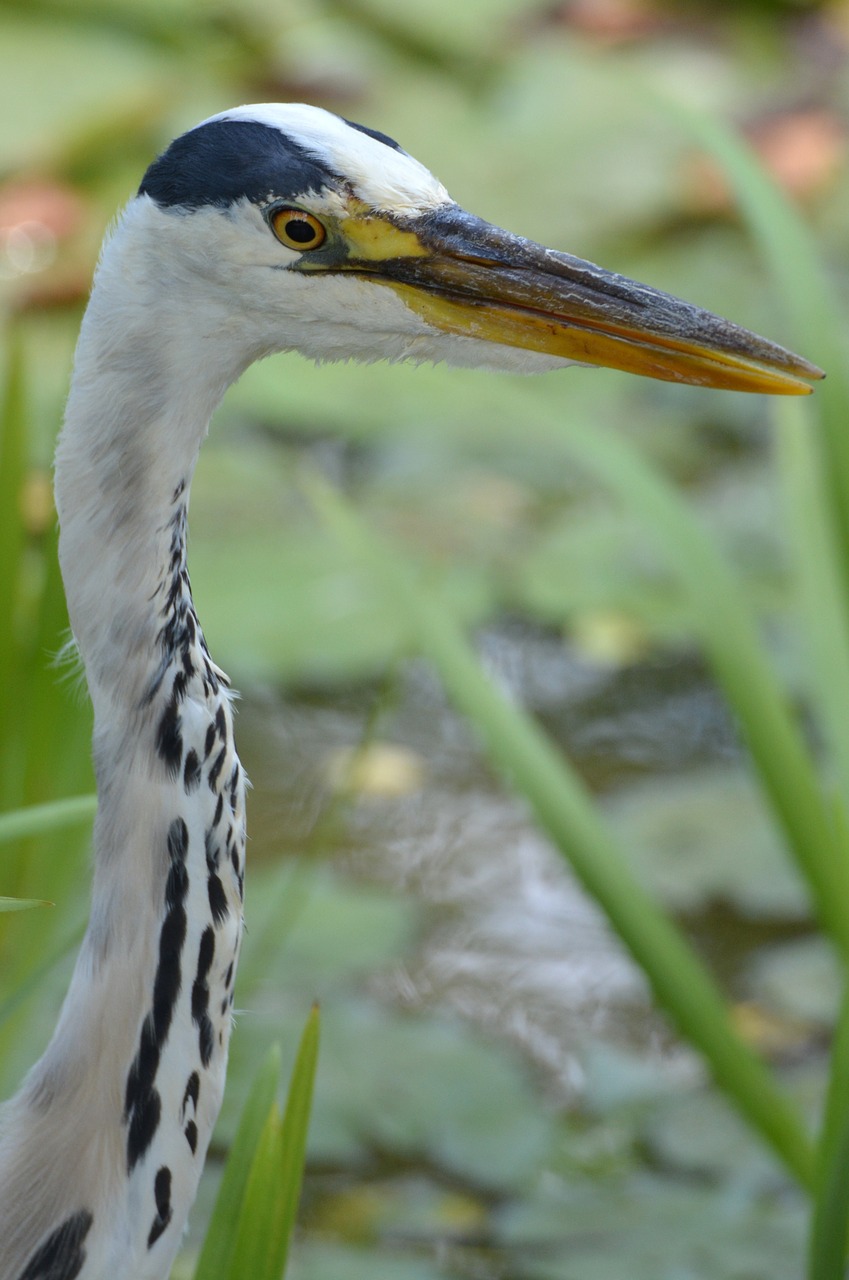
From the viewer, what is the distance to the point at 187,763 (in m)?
1.13

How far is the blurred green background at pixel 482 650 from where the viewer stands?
6.18 feet

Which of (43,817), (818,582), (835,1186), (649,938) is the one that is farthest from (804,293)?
(43,817)

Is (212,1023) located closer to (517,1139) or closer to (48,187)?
(517,1139)

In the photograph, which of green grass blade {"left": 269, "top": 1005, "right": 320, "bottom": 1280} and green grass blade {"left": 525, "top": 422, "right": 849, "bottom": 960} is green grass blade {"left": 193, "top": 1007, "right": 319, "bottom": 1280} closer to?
green grass blade {"left": 269, "top": 1005, "right": 320, "bottom": 1280}

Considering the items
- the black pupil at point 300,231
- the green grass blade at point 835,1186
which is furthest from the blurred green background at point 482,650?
the black pupil at point 300,231

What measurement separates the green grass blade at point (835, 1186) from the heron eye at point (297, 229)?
767 mm

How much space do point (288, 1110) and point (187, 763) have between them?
0.27m

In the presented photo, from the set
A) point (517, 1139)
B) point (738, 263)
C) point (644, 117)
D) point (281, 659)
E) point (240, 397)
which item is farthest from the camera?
point (644, 117)

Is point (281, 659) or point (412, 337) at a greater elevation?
point (281, 659)

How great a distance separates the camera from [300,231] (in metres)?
1.10

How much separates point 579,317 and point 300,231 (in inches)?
8.1

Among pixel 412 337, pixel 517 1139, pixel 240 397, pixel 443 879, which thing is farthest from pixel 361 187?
pixel 240 397

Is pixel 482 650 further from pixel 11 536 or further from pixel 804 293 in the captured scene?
pixel 11 536

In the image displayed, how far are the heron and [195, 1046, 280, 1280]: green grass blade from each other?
0.08 feet
